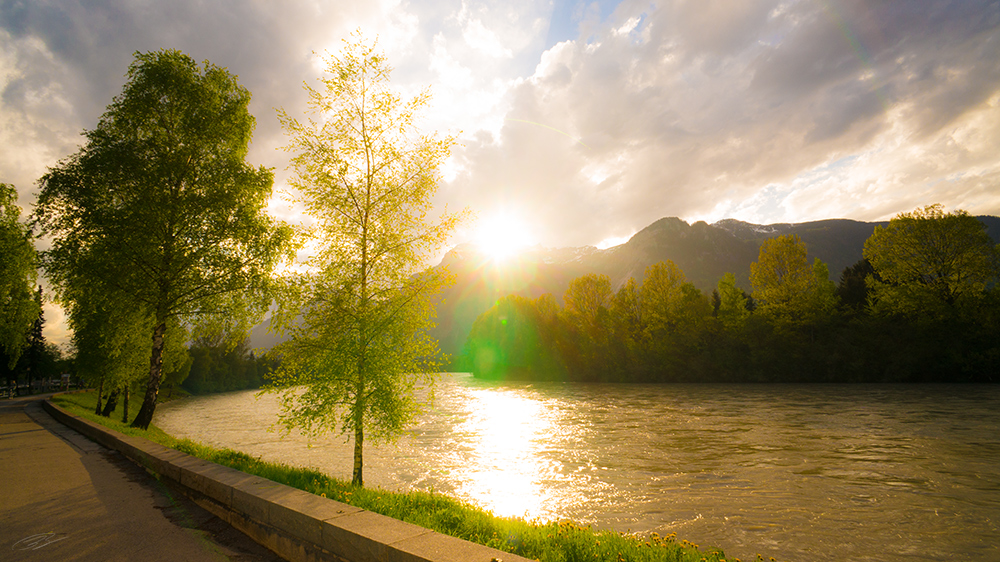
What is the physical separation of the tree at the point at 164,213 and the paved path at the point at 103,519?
7540 millimetres

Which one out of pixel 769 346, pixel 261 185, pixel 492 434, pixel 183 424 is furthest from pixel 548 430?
pixel 769 346

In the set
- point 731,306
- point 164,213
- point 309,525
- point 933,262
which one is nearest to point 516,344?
point 731,306

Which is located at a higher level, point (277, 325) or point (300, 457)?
point (277, 325)

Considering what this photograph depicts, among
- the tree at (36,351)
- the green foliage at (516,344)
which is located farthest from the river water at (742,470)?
the tree at (36,351)

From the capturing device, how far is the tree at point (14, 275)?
2734 centimetres

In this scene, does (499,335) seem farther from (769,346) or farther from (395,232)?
(395,232)

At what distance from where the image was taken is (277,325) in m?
11.4

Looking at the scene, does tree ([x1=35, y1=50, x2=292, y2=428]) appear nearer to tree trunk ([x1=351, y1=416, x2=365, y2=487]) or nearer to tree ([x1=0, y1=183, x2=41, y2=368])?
tree trunk ([x1=351, y1=416, x2=365, y2=487])

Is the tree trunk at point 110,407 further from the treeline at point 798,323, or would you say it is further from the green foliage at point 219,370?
the treeline at point 798,323

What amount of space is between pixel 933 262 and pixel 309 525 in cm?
7177

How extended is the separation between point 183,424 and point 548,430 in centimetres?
3527

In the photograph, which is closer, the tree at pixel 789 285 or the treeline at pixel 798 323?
the treeline at pixel 798 323

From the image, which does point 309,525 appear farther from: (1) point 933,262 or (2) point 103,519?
(1) point 933,262

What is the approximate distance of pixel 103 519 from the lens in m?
7.44
